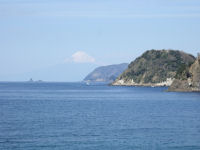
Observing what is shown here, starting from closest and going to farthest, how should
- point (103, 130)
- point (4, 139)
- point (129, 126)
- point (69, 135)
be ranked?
1. point (4, 139)
2. point (69, 135)
3. point (103, 130)
4. point (129, 126)

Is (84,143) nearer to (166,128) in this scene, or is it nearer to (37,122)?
(166,128)

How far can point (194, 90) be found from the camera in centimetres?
19625

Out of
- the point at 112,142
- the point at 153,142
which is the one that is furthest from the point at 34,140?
the point at 153,142

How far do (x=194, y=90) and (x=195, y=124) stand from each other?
124 meters

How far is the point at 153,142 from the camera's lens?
183 feet

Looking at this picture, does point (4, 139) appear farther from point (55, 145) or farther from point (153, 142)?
point (153, 142)

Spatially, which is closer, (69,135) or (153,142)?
(153,142)

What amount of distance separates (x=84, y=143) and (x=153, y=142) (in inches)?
323

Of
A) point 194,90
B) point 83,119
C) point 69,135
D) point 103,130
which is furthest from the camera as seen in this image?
point 194,90

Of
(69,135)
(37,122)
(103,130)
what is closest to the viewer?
(69,135)

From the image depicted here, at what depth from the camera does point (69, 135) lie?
6091cm

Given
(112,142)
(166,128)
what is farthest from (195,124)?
(112,142)

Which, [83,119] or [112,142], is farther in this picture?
[83,119]

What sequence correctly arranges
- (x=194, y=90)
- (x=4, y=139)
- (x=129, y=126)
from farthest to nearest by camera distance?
(x=194, y=90)
(x=129, y=126)
(x=4, y=139)
